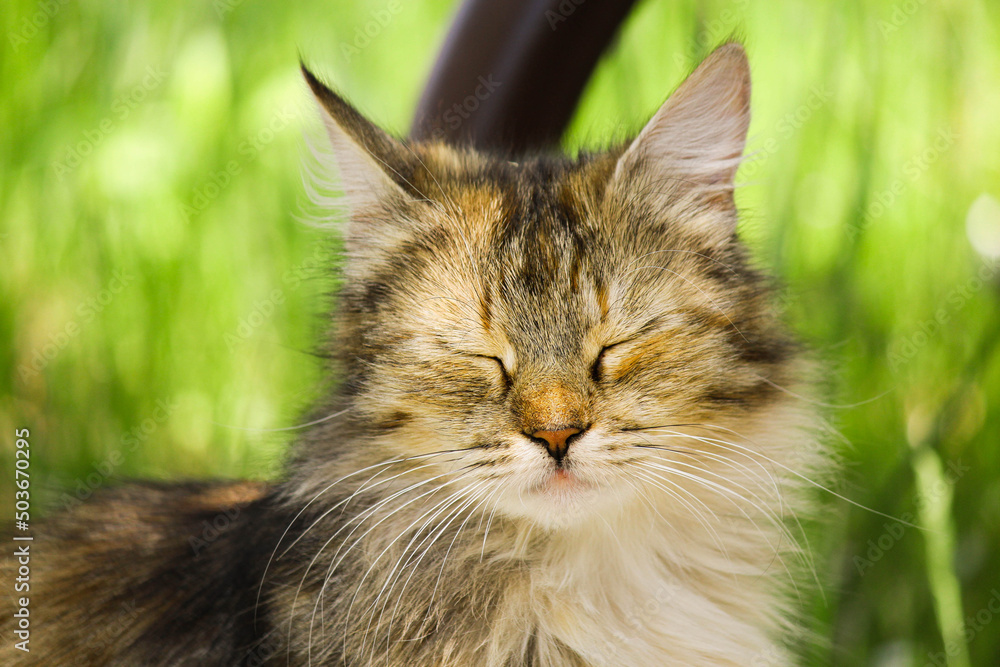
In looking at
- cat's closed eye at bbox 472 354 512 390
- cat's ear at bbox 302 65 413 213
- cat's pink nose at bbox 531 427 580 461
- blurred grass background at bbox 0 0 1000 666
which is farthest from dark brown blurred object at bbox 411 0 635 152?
cat's pink nose at bbox 531 427 580 461

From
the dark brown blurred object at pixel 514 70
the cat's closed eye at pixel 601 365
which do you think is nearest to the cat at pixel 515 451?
the cat's closed eye at pixel 601 365

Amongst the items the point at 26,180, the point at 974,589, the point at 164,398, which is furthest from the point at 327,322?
the point at 974,589

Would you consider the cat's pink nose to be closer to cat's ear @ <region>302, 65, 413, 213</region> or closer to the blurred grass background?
cat's ear @ <region>302, 65, 413, 213</region>

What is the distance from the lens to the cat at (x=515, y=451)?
3.06 feet

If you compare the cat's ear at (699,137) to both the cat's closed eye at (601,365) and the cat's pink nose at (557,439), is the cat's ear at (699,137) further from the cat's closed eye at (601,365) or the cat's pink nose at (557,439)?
the cat's pink nose at (557,439)

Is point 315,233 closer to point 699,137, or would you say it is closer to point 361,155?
point 361,155

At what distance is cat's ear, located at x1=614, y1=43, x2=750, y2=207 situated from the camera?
0.99 m

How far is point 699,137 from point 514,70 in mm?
438

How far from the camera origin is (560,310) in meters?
0.94

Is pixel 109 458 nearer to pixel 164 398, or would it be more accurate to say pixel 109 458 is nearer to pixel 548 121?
pixel 164 398

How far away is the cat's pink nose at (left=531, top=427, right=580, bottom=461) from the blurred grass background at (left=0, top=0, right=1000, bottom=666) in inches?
26.0

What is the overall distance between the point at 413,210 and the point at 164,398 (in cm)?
124

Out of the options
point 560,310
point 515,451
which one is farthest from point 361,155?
point 515,451

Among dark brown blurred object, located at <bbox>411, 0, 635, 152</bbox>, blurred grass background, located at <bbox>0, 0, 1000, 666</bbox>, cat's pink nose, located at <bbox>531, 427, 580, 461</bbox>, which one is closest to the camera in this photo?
cat's pink nose, located at <bbox>531, 427, 580, 461</bbox>
